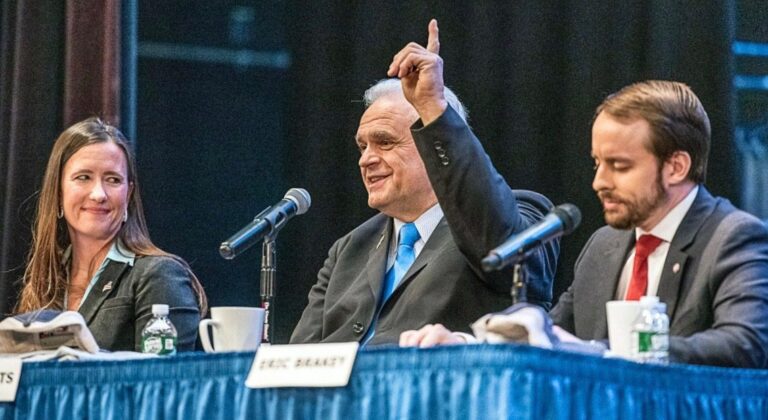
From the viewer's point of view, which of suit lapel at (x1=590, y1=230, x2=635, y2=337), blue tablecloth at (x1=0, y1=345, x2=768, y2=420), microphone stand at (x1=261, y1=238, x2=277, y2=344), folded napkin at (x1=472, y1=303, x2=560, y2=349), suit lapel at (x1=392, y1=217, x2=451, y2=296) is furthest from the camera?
suit lapel at (x1=392, y1=217, x2=451, y2=296)

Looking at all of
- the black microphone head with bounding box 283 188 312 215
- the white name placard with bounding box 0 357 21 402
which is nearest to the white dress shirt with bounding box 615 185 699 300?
the black microphone head with bounding box 283 188 312 215

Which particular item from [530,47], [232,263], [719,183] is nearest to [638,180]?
[719,183]

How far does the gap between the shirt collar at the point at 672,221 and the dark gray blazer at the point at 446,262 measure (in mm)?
394

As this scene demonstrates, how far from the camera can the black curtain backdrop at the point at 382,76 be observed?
416 centimetres

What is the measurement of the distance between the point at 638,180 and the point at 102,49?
2.57m

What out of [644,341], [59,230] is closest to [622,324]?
[644,341]

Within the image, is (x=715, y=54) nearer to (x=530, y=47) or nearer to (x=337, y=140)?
(x=530, y=47)

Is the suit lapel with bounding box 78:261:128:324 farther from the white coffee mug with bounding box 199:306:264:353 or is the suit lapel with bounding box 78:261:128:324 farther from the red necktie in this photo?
the red necktie

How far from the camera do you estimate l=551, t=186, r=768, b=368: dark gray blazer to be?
8.36ft

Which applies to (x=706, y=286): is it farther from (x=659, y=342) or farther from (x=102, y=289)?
(x=102, y=289)

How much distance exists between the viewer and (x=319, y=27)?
4973mm

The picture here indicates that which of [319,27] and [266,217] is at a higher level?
[319,27]

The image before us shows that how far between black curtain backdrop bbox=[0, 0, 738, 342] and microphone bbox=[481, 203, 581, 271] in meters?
1.67

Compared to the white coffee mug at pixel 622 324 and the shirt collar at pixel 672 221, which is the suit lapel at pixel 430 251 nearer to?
the shirt collar at pixel 672 221
